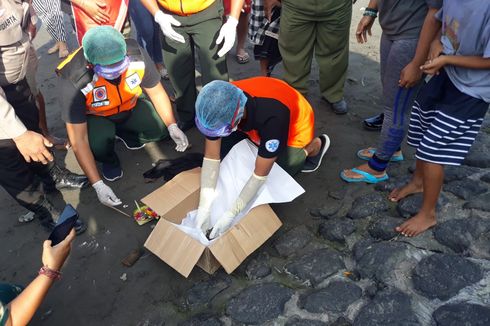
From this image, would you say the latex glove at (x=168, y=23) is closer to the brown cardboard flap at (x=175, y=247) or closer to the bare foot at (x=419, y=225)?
the brown cardboard flap at (x=175, y=247)

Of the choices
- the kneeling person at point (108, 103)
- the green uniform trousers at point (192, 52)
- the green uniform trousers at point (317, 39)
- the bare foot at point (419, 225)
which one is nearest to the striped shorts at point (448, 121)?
the bare foot at point (419, 225)

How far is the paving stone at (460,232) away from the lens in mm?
1835

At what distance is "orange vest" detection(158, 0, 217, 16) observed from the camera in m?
2.61

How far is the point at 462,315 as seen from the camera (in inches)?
59.4

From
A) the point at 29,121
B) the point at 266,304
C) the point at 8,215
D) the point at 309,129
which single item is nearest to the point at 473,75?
the point at 309,129

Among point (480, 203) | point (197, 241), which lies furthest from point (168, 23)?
point (480, 203)

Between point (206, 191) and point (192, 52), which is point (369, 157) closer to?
point (206, 191)

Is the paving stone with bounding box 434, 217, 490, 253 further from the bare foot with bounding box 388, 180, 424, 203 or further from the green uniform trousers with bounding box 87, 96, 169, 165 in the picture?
the green uniform trousers with bounding box 87, 96, 169, 165

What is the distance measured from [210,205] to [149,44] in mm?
2218

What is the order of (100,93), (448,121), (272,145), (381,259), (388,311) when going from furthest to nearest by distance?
(100,93) → (272,145) → (381,259) → (448,121) → (388,311)

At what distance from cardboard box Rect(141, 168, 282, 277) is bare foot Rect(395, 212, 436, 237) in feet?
2.13

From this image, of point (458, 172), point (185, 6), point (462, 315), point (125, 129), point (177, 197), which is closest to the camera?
point (462, 315)

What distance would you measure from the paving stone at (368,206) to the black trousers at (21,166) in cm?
184

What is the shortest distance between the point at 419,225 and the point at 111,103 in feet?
6.50
